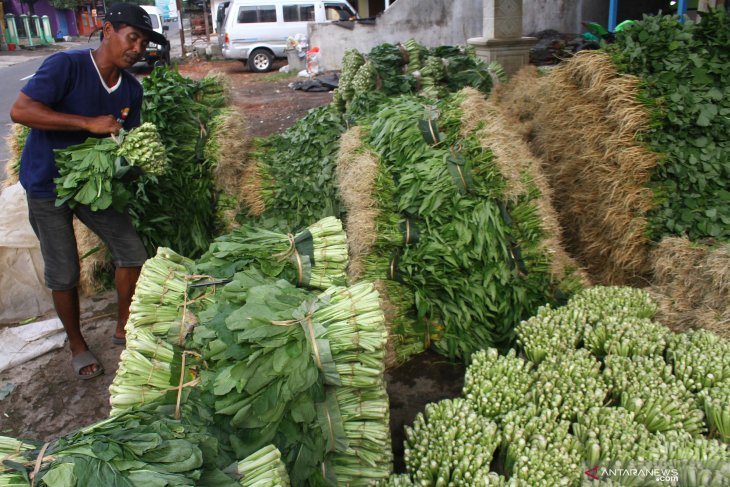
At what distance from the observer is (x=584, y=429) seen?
2.13 metres

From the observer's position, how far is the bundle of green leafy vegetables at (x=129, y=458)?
4.95ft

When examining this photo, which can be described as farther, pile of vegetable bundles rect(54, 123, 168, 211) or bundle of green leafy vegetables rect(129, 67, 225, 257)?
bundle of green leafy vegetables rect(129, 67, 225, 257)

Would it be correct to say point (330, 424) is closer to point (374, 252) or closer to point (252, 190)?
point (374, 252)

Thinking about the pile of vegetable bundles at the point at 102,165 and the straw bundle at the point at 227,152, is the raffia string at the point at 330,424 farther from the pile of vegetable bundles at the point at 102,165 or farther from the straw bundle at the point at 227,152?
the straw bundle at the point at 227,152

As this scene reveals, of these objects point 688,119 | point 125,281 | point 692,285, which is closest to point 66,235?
point 125,281

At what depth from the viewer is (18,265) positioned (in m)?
4.32

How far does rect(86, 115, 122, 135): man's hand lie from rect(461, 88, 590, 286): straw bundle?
2.07 m

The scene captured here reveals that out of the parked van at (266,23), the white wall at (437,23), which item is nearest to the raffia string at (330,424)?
the white wall at (437,23)

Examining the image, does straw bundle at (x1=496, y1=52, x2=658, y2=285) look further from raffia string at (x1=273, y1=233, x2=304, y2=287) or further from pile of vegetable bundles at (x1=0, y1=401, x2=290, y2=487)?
pile of vegetable bundles at (x1=0, y1=401, x2=290, y2=487)

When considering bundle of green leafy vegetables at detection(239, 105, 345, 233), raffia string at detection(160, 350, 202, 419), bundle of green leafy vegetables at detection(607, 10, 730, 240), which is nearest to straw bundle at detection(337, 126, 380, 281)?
bundle of green leafy vegetables at detection(239, 105, 345, 233)

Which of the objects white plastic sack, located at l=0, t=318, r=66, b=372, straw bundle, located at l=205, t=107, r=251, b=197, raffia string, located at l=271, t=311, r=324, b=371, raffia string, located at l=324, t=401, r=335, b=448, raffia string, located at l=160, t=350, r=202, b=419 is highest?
straw bundle, located at l=205, t=107, r=251, b=197

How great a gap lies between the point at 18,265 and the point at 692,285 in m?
4.66

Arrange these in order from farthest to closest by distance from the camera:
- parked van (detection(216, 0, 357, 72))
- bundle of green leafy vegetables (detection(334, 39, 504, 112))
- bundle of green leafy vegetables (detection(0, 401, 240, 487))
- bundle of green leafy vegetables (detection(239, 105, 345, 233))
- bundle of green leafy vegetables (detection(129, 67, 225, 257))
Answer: parked van (detection(216, 0, 357, 72)) < bundle of green leafy vegetables (detection(334, 39, 504, 112)) < bundle of green leafy vegetables (detection(129, 67, 225, 257)) < bundle of green leafy vegetables (detection(239, 105, 345, 233)) < bundle of green leafy vegetables (detection(0, 401, 240, 487))

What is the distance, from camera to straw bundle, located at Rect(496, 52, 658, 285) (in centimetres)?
351
